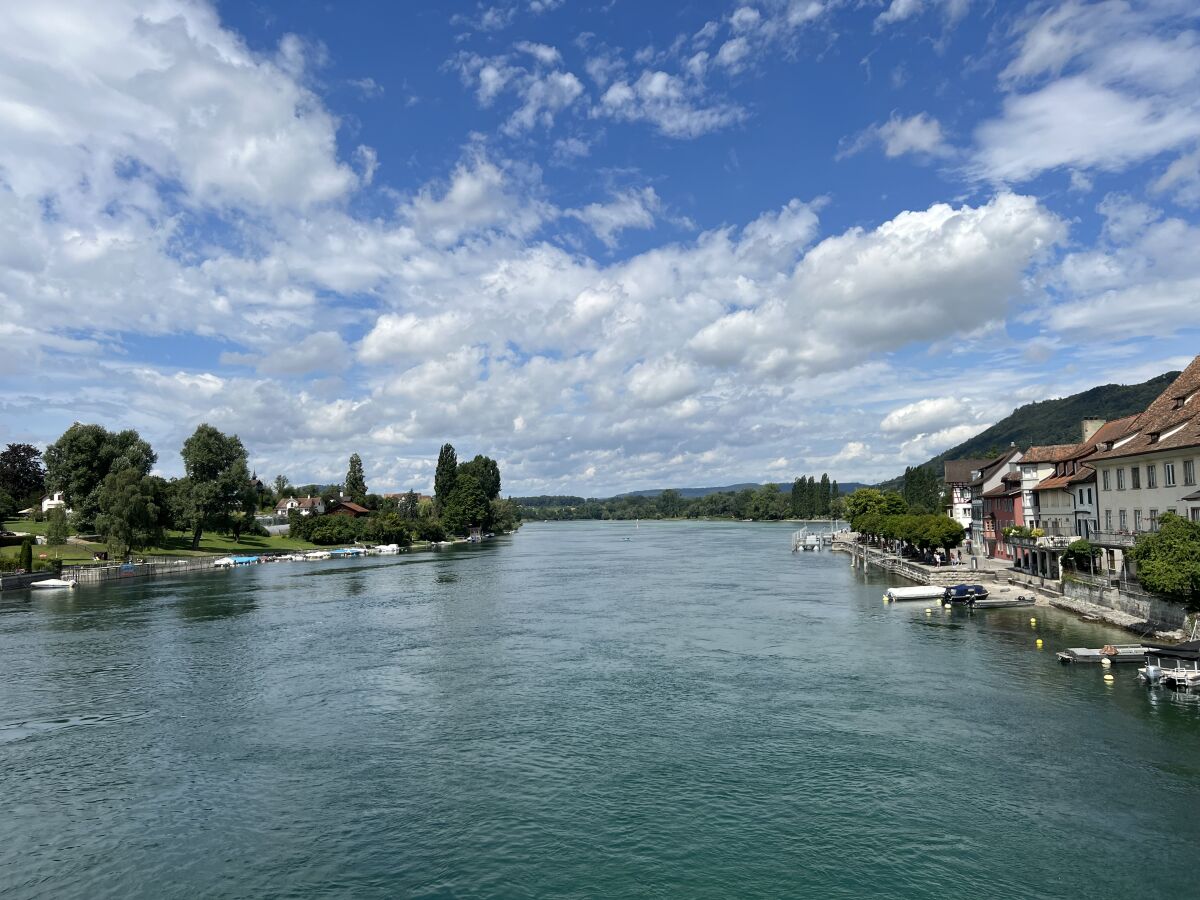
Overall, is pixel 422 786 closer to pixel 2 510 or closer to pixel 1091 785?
pixel 1091 785

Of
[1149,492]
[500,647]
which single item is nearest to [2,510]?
[500,647]

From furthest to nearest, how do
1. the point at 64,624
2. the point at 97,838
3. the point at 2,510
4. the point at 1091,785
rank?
the point at 2,510
the point at 64,624
the point at 1091,785
the point at 97,838

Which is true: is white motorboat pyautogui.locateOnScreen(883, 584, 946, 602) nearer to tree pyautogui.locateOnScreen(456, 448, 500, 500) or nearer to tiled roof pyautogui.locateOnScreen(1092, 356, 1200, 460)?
tiled roof pyautogui.locateOnScreen(1092, 356, 1200, 460)

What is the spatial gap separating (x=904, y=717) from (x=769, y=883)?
12.9m

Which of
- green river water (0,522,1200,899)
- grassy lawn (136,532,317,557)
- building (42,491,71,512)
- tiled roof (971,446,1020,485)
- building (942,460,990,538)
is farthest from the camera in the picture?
grassy lawn (136,532,317,557)

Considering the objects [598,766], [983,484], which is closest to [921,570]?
[983,484]

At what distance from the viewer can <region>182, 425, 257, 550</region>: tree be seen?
105 m

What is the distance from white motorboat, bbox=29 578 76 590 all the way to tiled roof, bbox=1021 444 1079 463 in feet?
306

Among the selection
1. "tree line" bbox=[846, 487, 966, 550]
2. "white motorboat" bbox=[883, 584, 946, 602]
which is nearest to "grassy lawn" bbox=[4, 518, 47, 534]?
"white motorboat" bbox=[883, 584, 946, 602]

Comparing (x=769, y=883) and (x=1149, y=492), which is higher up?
(x=1149, y=492)

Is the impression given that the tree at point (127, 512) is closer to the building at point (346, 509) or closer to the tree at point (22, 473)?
the tree at point (22, 473)

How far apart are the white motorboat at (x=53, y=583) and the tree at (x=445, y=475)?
3657 inches

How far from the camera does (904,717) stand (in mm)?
27062

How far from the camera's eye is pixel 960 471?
100 m
